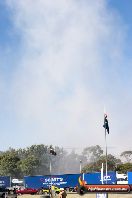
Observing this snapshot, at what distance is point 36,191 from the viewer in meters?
70.8

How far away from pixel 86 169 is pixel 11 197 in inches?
5128

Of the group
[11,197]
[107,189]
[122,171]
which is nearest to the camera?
[107,189]

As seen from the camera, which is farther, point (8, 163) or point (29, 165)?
point (29, 165)

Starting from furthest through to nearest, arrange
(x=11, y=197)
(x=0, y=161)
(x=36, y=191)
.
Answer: (x=0, y=161) → (x=36, y=191) → (x=11, y=197)

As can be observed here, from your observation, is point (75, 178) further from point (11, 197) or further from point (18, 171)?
point (18, 171)

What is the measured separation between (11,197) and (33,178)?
31.6 meters

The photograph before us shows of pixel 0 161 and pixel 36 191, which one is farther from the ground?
pixel 0 161

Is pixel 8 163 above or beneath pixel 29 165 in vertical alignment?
above

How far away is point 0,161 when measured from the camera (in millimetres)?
164000

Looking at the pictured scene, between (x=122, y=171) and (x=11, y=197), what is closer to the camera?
(x=11, y=197)

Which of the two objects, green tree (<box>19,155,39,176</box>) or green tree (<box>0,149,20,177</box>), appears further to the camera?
green tree (<box>19,155,39,176</box>)

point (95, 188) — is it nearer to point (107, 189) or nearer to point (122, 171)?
point (107, 189)

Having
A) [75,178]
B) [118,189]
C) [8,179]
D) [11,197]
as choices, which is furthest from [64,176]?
[118,189]

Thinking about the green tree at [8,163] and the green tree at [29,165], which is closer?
the green tree at [8,163]
